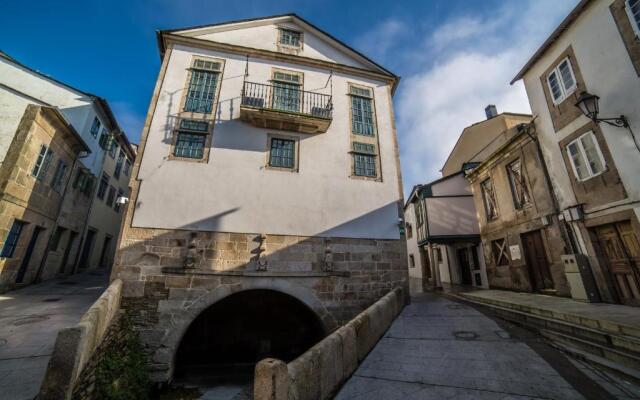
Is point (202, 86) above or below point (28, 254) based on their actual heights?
above

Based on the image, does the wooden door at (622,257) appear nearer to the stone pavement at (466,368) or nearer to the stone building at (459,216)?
the stone pavement at (466,368)

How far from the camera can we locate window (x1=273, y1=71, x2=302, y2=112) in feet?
35.3

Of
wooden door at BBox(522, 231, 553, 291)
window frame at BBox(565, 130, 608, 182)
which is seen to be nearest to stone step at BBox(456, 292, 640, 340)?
wooden door at BBox(522, 231, 553, 291)

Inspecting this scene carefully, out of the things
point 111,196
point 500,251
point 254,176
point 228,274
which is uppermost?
point 111,196

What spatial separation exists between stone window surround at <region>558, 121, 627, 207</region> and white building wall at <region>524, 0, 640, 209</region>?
0.12 meters

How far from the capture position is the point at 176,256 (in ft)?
26.0

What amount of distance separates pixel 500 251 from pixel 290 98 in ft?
38.5

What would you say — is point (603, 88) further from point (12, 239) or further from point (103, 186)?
point (103, 186)

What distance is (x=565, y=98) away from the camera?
8.38 m

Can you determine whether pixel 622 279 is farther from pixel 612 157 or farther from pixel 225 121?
pixel 225 121

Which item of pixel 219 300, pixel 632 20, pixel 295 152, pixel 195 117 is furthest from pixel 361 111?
pixel 219 300

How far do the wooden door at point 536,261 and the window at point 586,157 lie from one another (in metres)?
2.88

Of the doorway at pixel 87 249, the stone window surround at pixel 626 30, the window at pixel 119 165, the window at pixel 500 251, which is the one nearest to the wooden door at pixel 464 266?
the window at pixel 500 251

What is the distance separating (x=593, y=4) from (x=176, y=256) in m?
14.6
